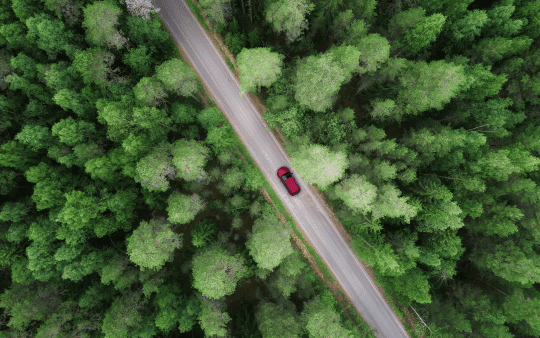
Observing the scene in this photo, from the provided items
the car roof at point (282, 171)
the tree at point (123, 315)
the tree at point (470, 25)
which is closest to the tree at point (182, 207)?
the tree at point (123, 315)

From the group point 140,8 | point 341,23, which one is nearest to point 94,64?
point 140,8

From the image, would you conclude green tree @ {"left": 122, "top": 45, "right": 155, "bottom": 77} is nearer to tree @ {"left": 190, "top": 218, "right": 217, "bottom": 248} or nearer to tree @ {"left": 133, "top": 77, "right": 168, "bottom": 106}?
tree @ {"left": 133, "top": 77, "right": 168, "bottom": 106}

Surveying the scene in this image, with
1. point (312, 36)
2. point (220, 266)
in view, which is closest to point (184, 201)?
point (220, 266)

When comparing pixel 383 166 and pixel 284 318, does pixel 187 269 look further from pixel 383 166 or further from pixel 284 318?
pixel 383 166

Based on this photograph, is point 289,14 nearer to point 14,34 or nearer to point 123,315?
point 14,34

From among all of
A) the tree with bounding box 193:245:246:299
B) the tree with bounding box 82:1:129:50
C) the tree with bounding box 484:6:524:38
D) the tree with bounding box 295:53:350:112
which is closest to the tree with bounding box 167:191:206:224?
the tree with bounding box 193:245:246:299

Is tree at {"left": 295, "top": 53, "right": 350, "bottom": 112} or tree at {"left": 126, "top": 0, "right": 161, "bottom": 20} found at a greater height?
tree at {"left": 126, "top": 0, "right": 161, "bottom": 20}

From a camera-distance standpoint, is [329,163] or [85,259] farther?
[85,259]
